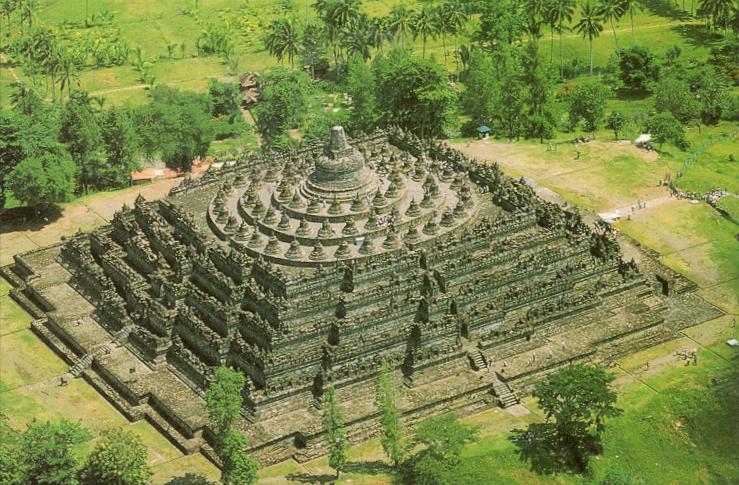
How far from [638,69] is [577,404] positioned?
84607mm

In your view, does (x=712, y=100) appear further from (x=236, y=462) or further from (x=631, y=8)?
(x=236, y=462)

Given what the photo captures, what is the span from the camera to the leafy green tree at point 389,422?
7394cm

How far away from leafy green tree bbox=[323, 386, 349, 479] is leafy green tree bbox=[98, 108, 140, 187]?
54683mm

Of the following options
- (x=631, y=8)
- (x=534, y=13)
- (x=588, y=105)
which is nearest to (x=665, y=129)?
(x=588, y=105)

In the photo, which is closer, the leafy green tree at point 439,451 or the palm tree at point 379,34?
the leafy green tree at point 439,451

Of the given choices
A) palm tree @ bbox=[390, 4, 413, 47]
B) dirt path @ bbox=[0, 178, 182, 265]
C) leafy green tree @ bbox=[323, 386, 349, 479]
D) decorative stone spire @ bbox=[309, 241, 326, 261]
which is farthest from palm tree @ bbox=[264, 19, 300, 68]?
leafy green tree @ bbox=[323, 386, 349, 479]

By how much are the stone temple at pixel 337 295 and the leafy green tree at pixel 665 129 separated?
24.6 m

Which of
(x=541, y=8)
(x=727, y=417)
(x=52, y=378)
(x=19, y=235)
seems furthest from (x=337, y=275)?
(x=541, y=8)

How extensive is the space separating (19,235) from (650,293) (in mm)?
60275

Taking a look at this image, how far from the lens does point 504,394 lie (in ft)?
276

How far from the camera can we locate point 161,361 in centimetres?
8912

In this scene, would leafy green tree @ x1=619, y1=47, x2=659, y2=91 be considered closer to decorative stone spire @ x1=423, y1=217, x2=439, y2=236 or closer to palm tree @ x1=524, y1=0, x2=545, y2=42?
palm tree @ x1=524, y1=0, x2=545, y2=42

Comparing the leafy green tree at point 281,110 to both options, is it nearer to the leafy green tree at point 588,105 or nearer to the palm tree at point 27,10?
the leafy green tree at point 588,105

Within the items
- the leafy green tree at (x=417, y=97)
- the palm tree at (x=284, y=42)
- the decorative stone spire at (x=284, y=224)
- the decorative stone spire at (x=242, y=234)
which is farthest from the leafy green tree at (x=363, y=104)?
the decorative stone spire at (x=242, y=234)
